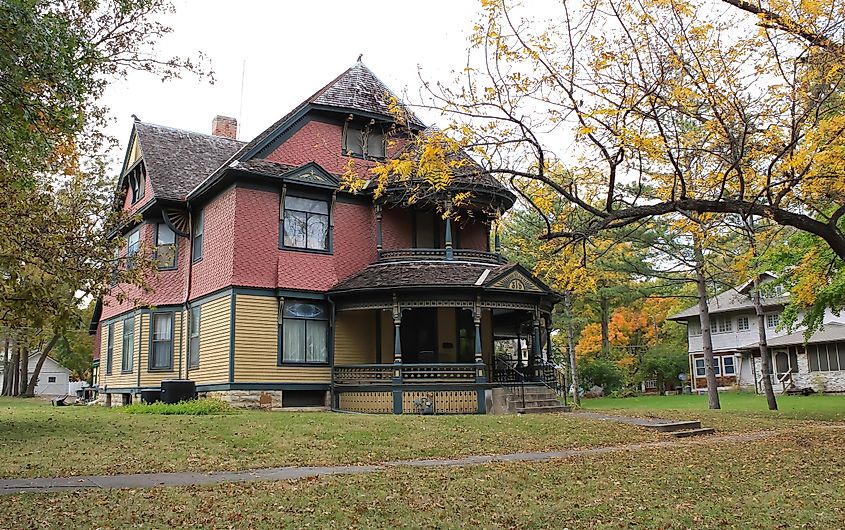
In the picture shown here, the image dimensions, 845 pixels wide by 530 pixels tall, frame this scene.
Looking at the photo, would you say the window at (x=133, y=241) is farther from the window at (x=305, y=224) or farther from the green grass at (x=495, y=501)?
the green grass at (x=495, y=501)

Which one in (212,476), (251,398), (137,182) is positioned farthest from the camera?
(137,182)

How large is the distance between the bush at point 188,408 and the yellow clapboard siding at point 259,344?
1395 millimetres

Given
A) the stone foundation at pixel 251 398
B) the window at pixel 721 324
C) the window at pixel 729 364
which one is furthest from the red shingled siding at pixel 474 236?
the window at pixel 729 364

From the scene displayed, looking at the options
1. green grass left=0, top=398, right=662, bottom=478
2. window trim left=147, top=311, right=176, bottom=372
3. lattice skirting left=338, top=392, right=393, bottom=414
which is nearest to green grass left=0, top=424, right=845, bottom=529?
green grass left=0, top=398, right=662, bottom=478

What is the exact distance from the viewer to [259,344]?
22906 millimetres

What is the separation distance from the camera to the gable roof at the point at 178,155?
2723 centimetres

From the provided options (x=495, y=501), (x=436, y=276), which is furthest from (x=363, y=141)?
(x=495, y=501)

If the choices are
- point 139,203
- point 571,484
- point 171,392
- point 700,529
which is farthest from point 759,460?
point 139,203

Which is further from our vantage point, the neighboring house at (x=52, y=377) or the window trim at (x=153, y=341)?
the neighboring house at (x=52, y=377)

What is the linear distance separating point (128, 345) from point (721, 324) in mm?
37580

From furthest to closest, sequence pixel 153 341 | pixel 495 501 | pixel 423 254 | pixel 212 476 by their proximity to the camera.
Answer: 1. pixel 153 341
2. pixel 423 254
3. pixel 212 476
4. pixel 495 501

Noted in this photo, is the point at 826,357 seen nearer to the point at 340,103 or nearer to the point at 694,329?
the point at 694,329

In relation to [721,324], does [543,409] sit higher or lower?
lower

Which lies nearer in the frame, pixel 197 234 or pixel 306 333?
pixel 306 333
